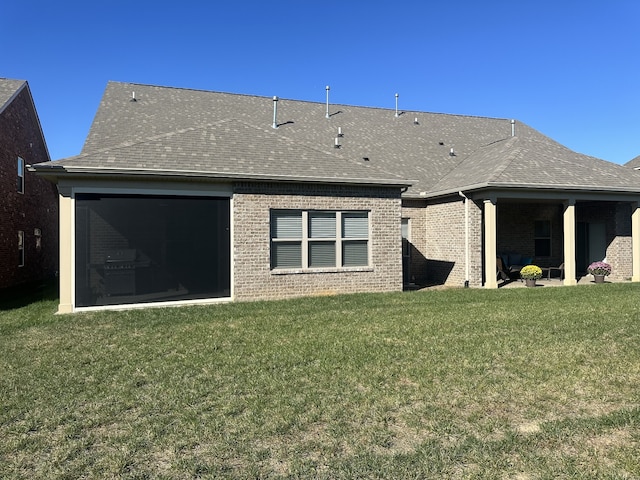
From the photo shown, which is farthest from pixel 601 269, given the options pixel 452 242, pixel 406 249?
pixel 406 249

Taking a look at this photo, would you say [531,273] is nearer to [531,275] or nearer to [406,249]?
[531,275]

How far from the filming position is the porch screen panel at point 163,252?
37.0 ft

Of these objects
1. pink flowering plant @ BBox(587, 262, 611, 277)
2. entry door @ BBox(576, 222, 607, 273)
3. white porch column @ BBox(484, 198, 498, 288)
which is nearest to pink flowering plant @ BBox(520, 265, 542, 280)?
white porch column @ BBox(484, 198, 498, 288)

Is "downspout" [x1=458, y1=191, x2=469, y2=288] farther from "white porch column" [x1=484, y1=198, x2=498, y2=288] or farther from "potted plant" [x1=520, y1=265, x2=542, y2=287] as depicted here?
"potted plant" [x1=520, y1=265, x2=542, y2=287]

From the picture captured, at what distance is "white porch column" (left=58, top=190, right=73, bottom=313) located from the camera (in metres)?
10.3

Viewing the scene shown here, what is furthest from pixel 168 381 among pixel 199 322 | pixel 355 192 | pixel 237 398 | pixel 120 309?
pixel 355 192

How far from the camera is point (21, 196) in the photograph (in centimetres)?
1823

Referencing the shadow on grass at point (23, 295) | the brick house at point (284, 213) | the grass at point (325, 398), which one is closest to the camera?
the grass at point (325, 398)

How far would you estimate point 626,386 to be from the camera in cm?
495

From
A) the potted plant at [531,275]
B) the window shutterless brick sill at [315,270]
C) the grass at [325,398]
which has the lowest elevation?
the grass at [325,398]

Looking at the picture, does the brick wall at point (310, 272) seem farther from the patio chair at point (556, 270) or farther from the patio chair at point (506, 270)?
the patio chair at point (556, 270)

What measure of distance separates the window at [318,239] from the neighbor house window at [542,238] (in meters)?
8.99

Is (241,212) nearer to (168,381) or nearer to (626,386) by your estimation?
(168,381)

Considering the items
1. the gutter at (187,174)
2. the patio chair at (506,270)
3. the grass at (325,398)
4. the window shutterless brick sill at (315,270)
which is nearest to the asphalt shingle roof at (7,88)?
the gutter at (187,174)
